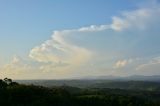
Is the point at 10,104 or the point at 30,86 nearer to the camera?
the point at 10,104

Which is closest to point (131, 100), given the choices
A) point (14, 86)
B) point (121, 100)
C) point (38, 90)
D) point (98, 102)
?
point (121, 100)

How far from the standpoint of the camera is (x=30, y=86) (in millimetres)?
34656

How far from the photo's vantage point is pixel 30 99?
32594 millimetres

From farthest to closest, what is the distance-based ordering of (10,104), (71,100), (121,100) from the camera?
(121,100), (71,100), (10,104)

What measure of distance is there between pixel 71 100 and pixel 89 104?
1835 millimetres

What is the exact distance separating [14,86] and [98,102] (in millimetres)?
8060

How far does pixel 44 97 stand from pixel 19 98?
223 cm

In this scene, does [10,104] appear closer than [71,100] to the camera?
Yes

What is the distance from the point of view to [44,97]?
3281cm

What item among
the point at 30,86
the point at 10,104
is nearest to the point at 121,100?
the point at 30,86

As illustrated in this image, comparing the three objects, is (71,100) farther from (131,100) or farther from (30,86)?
(131,100)

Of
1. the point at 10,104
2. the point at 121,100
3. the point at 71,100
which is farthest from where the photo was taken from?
the point at 121,100

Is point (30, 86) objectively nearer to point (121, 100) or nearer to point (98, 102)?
point (98, 102)

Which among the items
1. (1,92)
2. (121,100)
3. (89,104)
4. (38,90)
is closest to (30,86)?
(38,90)
